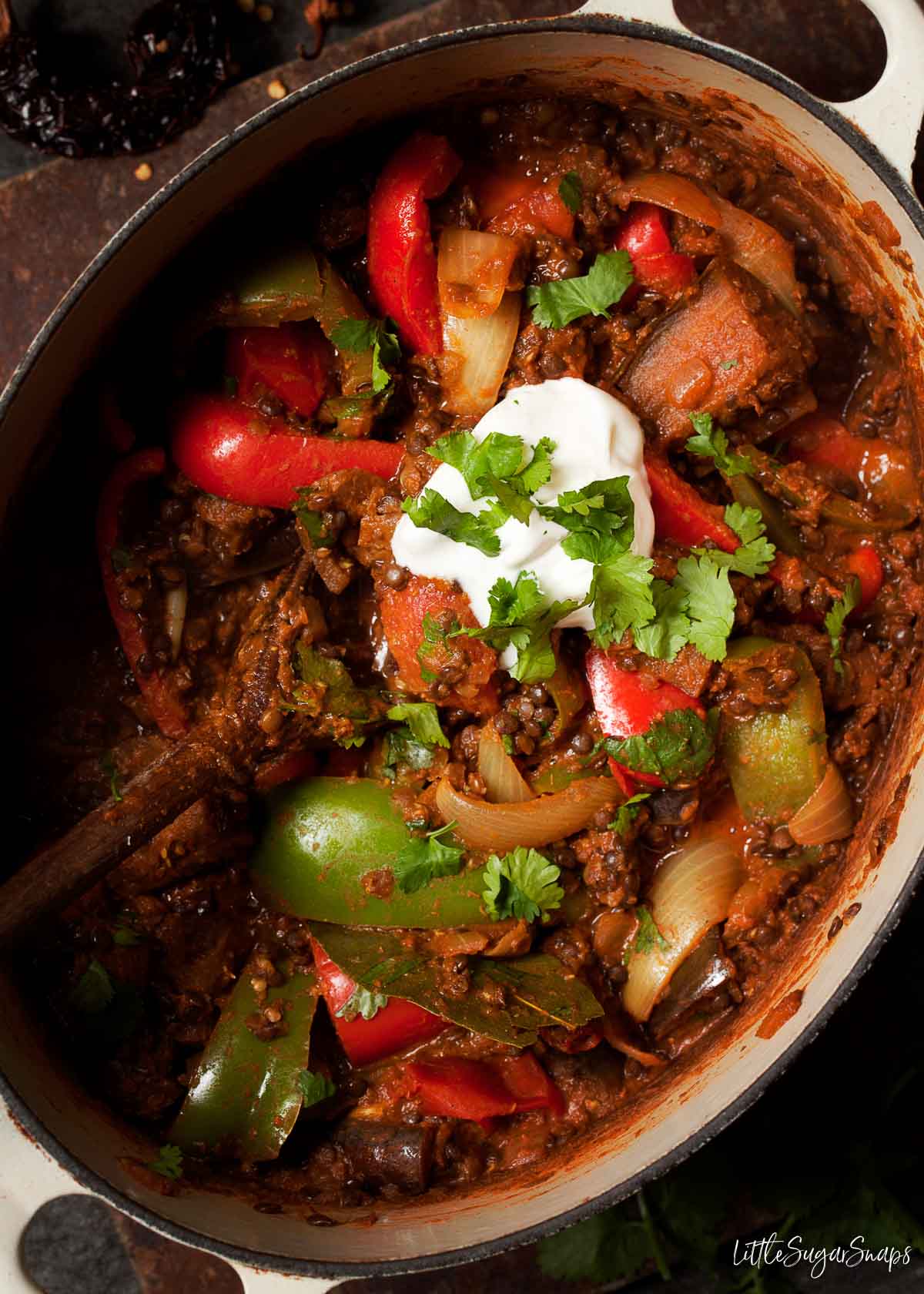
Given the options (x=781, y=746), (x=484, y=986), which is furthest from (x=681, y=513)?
(x=484, y=986)

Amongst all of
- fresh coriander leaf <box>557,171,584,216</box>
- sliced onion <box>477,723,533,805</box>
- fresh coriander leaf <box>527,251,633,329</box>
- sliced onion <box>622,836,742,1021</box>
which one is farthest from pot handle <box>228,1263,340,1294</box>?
fresh coriander leaf <box>557,171,584,216</box>

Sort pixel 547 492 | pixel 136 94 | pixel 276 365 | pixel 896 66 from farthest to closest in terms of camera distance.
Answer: pixel 136 94 → pixel 276 365 → pixel 547 492 → pixel 896 66

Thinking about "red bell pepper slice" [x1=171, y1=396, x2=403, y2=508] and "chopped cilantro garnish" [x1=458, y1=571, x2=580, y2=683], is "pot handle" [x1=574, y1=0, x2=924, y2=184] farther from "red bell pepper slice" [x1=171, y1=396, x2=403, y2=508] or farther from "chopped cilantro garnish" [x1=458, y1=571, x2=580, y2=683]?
"chopped cilantro garnish" [x1=458, y1=571, x2=580, y2=683]

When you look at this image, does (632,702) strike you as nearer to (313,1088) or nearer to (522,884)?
(522,884)

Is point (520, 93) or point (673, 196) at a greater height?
point (520, 93)

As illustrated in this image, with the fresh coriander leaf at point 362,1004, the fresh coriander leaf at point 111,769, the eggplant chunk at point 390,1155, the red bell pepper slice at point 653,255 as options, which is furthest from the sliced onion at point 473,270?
the eggplant chunk at point 390,1155

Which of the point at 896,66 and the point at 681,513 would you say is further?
the point at 681,513

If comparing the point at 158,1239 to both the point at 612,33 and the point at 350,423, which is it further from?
the point at 612,33
